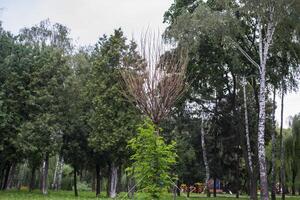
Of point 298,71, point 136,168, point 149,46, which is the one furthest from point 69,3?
point 298,71

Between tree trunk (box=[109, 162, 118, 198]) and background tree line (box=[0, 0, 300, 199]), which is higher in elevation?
A: background tree line (box=[0, 0, 300, 199])

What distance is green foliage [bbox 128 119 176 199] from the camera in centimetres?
929

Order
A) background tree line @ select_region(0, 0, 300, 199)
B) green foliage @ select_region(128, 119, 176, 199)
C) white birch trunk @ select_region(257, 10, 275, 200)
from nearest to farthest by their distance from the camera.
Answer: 1. green foliage @ select_region(128, 119, 176, 199)
2. white birch trunk @ select_region(257, 10, 275, 200)
3. background tree line @ select_region(0, 0, 300, 199)

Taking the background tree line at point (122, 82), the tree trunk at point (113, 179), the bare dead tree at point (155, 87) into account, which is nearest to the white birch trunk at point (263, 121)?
the background tree line at point (122, 82)

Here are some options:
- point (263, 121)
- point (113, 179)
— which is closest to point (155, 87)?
point (263, 121)

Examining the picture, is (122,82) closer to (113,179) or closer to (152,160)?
(113,179)

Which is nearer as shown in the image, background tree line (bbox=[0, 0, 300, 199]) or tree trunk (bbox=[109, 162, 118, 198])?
background tree line (bbox=[0, 0, 300, 199])

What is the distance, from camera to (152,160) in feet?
30.7

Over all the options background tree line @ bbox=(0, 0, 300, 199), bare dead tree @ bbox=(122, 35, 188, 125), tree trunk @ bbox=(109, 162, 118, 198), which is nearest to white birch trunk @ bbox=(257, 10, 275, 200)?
background tree line @ bbox=(0, 0, 300, 199)

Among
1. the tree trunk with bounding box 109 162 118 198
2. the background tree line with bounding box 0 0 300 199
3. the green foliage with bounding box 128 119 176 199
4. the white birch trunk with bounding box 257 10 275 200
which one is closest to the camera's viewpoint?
the green foliage with bounding box 128 119 176 199

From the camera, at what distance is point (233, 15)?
2266 centimetres

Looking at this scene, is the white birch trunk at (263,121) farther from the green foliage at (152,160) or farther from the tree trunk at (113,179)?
the tree trunk at (113,179)

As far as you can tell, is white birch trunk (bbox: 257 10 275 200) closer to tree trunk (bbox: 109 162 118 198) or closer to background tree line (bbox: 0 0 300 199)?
background tree line (bbox: 0 0 300 199)

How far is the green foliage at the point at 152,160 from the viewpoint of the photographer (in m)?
9.29
